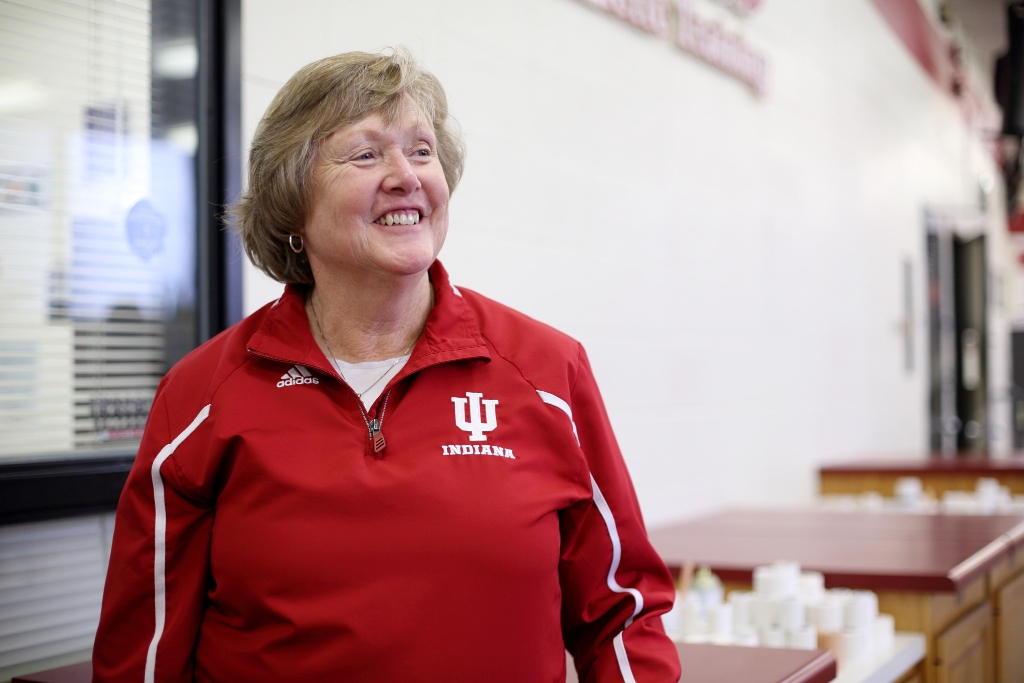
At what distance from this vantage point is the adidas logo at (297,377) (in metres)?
1.38

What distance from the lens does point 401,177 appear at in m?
1.40

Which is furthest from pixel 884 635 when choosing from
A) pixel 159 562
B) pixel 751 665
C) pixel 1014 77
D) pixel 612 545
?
pixel 1014 77

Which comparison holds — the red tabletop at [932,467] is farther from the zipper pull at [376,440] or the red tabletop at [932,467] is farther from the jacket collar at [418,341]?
the zipper pull at [376,440]

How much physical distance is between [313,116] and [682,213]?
2.57 metres

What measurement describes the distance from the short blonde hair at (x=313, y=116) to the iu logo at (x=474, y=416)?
1.16 feet

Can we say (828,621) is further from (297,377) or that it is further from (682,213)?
(682,213)

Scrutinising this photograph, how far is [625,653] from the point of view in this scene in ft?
4.55

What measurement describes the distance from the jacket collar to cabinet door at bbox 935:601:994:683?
164cm

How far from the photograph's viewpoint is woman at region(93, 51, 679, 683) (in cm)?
127

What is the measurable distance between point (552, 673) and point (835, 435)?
4.33 meters

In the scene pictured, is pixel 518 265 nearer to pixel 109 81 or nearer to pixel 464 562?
pixel 109 81

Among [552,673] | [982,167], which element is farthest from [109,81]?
[982,167]

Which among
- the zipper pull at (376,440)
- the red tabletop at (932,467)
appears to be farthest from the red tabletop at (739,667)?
the red tabletop at (932,467)

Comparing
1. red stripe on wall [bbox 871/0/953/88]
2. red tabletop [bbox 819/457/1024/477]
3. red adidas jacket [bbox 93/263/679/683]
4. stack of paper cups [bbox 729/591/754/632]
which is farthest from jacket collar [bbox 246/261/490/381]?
red stripe on wall [bbox 871/0/953/88]
